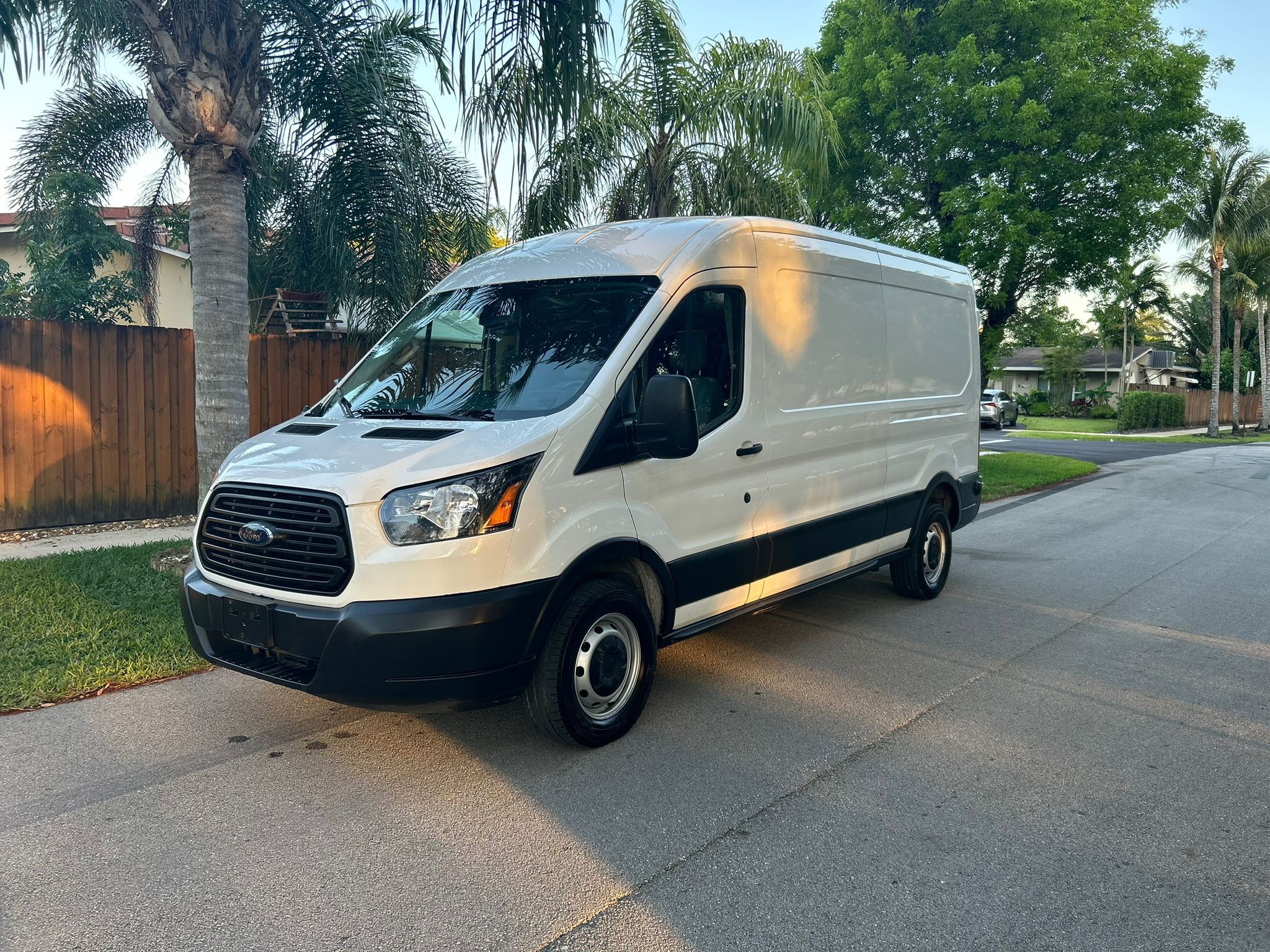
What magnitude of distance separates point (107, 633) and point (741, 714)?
155 inches

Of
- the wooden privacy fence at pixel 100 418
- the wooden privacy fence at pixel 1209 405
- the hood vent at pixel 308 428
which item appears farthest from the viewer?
the wooden privacy fence at pixel 1209 405

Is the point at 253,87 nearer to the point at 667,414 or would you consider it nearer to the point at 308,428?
the point at 308,428

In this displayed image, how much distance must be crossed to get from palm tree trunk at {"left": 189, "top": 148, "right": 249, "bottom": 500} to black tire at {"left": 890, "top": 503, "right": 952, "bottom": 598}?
532 cm

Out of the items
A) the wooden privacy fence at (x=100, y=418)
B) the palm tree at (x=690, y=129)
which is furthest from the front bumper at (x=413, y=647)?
the palm tree at (x=690, y=129)

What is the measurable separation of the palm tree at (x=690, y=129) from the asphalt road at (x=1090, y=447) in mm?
13121

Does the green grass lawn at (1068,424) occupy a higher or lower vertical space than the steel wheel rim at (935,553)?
higher

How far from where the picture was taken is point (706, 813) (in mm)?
3803

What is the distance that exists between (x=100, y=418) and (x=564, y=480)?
7.62 meters

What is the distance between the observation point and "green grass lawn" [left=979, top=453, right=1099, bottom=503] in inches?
583

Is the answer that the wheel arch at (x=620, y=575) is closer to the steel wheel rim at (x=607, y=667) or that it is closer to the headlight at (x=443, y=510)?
the steel wheel rim at (x=607, y=667)

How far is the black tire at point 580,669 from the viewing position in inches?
164

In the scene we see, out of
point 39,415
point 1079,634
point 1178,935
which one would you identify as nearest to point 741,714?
point 1178,935

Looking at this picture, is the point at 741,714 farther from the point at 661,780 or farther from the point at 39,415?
the point at 39,415

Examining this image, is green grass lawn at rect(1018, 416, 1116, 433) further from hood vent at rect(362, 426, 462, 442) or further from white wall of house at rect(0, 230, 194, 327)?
hood vent at rect(362, 426, 462, 442)
